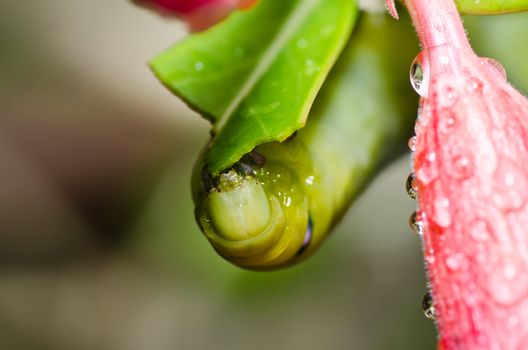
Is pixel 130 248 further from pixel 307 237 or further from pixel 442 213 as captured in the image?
pixel 442 213

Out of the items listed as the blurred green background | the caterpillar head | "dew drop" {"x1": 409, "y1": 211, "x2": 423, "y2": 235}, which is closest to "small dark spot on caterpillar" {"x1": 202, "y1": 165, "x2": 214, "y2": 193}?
the caterpillar head

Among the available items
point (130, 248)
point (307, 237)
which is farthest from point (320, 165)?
point (130, 248)

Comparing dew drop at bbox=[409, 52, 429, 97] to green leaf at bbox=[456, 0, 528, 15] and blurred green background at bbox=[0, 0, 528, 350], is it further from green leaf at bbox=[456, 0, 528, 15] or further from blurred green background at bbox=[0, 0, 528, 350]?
blurred green background at bbox=[0, 0, 528, 350]

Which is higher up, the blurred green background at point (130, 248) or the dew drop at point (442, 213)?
the dew drop at point (442, 213)

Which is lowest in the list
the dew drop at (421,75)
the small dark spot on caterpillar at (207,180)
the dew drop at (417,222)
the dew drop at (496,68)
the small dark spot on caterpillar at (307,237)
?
the small dark spot on caterpillar at (307,237)

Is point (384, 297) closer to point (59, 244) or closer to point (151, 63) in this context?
point (59, 244)

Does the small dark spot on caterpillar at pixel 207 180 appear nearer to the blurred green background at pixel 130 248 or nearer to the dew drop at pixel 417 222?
the dew drop at pixel 417 222

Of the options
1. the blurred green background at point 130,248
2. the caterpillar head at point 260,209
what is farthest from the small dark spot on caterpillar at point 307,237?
the blurred green background at point 130,248
